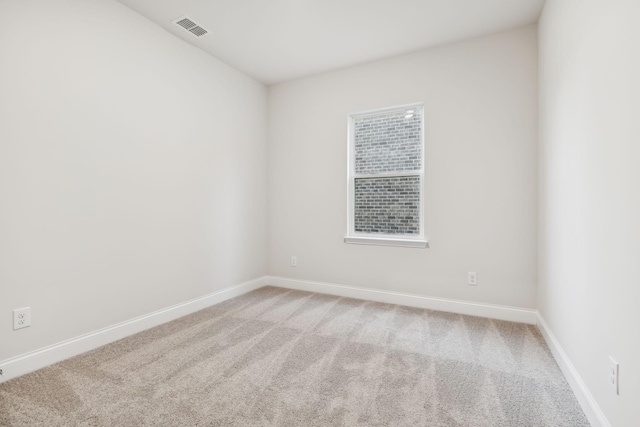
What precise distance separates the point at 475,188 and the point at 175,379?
9.56ft

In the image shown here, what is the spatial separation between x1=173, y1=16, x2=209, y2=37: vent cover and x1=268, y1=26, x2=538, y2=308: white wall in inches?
51.9

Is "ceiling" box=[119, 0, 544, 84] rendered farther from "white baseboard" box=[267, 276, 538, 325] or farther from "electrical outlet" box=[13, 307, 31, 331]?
"white baseboard" box=[267, 276, 538, 325]

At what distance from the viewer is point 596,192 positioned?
4.82ft

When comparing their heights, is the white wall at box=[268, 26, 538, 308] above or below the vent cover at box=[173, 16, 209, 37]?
below

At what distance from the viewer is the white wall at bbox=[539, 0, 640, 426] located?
1.16 meters

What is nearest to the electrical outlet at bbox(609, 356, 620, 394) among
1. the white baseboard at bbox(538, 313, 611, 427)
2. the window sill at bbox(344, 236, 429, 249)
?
the white baseboard at bbox(538, 313, 611, 427)

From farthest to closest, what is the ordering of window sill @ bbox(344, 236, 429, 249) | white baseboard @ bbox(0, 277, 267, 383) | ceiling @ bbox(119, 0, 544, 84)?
window sill @ bbox(344, 236, 429, 249) → ceiling @ bbox(119, 0, 544, 84) → white baseboard @ bbox(0, 277, 267, 383)

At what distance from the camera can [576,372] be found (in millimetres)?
1705

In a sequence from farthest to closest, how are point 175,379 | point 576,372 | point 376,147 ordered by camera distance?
point 376,147
point 175,379
point 576,372

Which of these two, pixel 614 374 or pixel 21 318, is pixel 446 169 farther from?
pixel 21 318

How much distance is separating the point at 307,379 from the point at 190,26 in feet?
9.96

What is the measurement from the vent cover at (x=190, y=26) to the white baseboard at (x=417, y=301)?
287cm

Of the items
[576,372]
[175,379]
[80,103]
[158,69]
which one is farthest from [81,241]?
[576,372]

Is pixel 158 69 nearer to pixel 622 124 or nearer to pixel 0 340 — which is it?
pixel 0 340
